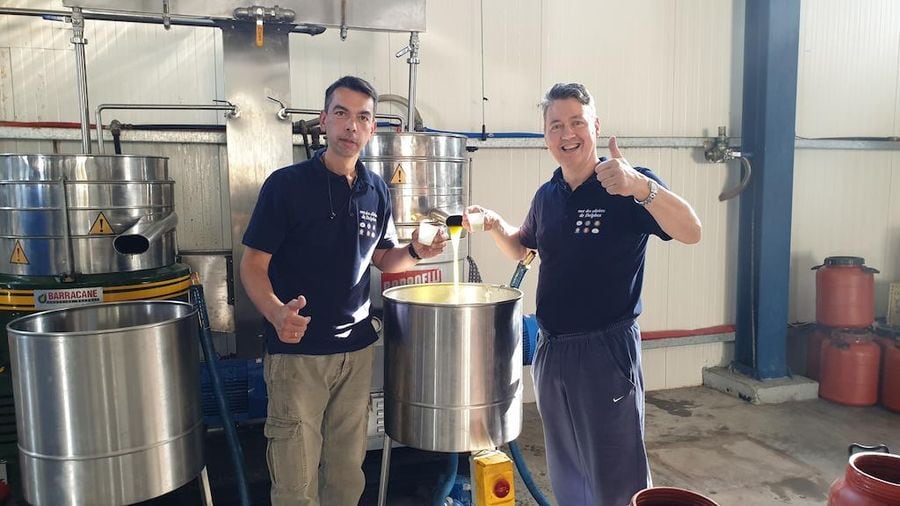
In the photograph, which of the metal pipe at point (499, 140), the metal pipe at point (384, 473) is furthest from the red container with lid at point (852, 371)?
the metal pipe at point (384, 473)

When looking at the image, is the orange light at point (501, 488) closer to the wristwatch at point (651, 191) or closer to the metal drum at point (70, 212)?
the wristwatch at point (651, 191)

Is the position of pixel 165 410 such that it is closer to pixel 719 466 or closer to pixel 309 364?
pixel 309 364

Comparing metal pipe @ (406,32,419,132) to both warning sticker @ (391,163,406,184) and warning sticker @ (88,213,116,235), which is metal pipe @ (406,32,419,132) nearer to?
warning sticker @ (391,163,406,184)

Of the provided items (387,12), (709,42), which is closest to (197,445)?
(387,12)

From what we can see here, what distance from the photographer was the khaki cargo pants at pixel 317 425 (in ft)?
5.97

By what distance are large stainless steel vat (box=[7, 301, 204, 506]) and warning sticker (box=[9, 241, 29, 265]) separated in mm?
532

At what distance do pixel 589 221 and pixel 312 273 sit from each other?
2.69ft

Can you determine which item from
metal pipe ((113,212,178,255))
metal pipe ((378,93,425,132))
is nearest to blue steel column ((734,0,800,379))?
metal pipe ((378,93,425,132))

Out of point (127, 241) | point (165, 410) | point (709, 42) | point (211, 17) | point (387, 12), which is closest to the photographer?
point (165, 410)

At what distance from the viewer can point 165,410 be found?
1.77 meters

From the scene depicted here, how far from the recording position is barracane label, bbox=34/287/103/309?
2.22 metres

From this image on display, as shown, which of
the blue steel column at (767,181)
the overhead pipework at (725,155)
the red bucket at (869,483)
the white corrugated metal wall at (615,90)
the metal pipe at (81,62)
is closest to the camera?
the red bucket at (869,483)

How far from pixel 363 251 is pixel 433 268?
2.34ft

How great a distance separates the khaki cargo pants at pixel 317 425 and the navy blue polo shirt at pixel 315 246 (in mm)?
55
